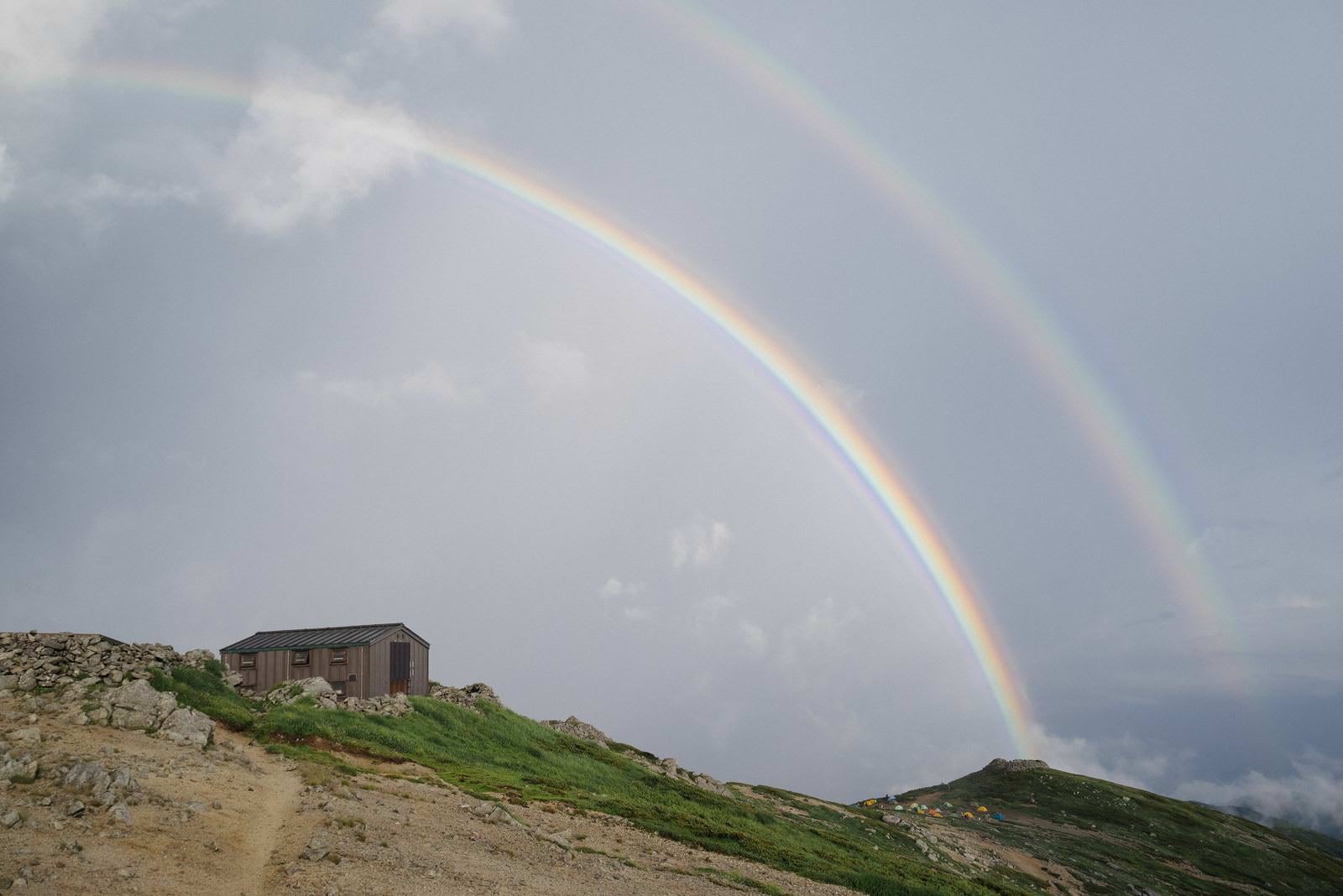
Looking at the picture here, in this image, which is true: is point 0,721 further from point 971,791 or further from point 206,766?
point 971,791

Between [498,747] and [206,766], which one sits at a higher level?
[206,766]

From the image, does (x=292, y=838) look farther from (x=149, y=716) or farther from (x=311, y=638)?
(x=311, y=638)

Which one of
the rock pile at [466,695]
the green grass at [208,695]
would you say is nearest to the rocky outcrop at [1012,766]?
the rock pile at [466,695]

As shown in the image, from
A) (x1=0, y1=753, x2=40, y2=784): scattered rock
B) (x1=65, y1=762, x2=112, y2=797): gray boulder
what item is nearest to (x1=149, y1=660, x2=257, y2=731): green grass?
(x1=0, y1=753, x2=40, y2=784): scattered rock

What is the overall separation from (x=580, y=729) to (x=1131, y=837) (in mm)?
78775

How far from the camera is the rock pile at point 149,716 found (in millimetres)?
32469

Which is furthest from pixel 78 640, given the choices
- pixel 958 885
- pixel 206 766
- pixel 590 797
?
pixel 958 885

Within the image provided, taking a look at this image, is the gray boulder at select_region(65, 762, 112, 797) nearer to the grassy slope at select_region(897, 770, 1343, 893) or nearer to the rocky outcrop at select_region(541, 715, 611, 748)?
the rocky outcrop at select_region(541, 715, 611, 748)

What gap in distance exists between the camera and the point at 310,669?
55688 mm

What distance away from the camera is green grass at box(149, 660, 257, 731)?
39.5 m

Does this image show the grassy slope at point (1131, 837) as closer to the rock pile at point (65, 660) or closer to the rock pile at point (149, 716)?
the rock pile at point (149, 716)

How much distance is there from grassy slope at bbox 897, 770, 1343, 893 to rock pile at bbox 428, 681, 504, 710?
187 feet

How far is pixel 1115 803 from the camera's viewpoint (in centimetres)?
11506

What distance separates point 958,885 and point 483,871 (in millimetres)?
33877
